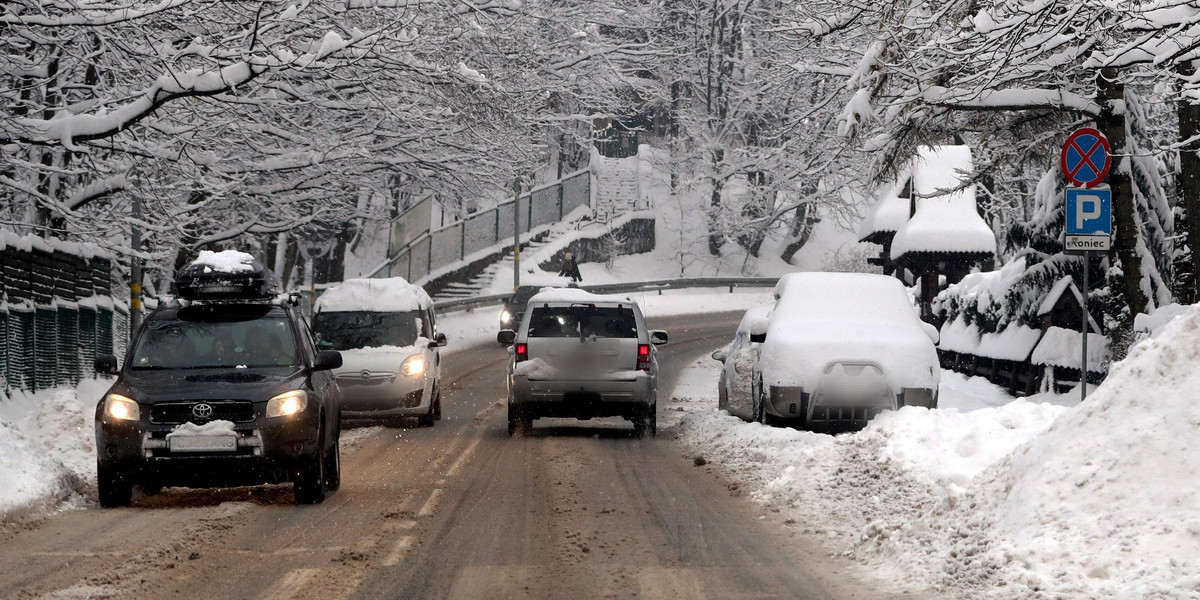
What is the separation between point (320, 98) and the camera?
19.1m

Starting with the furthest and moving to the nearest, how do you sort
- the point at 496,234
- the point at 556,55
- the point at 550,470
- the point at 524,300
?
1. the point at 496,234
2. the point at 524,300
3. the point at 556,55
4. the point at 550,470

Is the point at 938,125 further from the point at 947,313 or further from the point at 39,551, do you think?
the point at 39,551

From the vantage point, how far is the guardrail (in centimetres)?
4200

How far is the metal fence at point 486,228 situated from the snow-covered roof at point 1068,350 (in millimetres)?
24180

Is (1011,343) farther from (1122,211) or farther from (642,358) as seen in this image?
(642,358)

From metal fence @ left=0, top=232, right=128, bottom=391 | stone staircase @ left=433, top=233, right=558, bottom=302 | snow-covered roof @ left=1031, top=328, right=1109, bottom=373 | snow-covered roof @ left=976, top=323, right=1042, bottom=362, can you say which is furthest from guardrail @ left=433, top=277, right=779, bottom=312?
snow-covered roof @ left=1031, top=328, right=1109, bottom=373

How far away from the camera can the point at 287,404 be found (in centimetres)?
1117

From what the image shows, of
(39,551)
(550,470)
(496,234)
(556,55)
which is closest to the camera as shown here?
(39,551)

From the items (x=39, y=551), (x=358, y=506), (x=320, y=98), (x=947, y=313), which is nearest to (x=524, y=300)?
(x=947, y=313)

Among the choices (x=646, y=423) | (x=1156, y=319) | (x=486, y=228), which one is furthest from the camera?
(x=486, y=228)

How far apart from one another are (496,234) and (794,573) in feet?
149

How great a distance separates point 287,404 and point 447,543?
2503 millimetres

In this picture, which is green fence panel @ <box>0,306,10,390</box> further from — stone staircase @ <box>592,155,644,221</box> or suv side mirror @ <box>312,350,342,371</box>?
stone staircase @ <box>592,155,644,221</box>

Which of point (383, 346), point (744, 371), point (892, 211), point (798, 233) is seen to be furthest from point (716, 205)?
point (744, 371)
